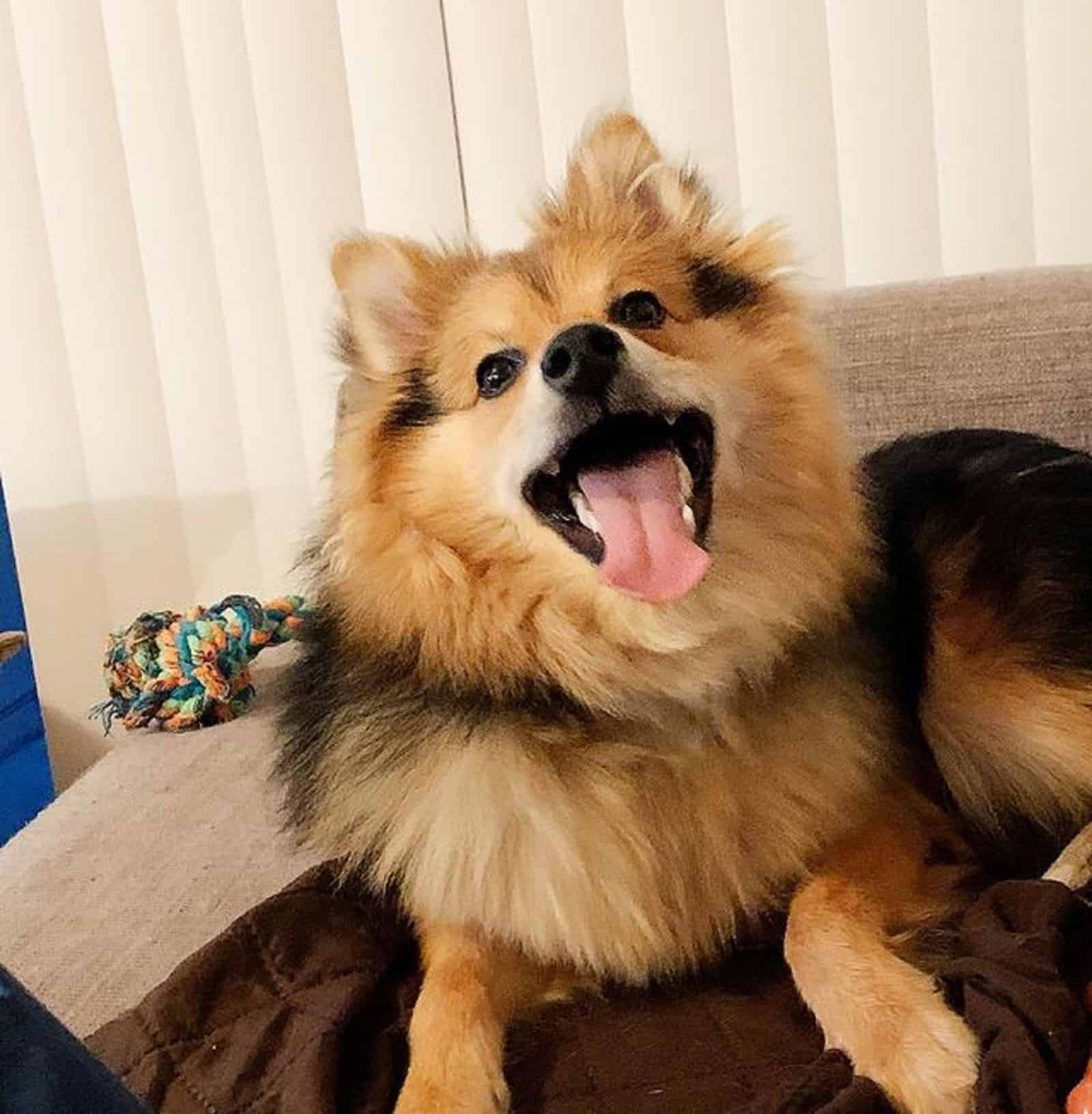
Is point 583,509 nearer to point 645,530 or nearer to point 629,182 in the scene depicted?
point 645,530

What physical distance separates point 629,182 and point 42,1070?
1159 millimetres

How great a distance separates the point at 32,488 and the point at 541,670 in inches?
64.8

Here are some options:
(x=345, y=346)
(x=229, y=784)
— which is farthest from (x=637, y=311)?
(x=229, y=784)

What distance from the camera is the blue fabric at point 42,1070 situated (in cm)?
65

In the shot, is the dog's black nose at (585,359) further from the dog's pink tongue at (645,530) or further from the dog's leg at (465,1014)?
the dog's leg at (465,1014)

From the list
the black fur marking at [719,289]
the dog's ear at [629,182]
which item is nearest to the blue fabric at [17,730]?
the dog's ear at [629,182]

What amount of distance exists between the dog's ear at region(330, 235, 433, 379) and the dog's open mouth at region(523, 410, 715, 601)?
0.25 m

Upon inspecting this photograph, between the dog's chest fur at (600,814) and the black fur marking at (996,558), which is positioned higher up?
the black fur marking at (996,558)

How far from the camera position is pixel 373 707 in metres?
1.40

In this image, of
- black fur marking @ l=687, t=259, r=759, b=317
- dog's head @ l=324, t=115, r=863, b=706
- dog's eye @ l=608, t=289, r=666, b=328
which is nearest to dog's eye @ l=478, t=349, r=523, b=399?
dog's head @ l=324, t=115, r=863, b=706

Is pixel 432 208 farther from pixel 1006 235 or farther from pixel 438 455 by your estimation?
pixel 438 455

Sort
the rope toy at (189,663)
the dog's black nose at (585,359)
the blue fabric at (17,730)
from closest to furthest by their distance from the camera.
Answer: the dog's black nose at (585,359)
the rope toy at (189,663)
the blue fabric at (17,730)

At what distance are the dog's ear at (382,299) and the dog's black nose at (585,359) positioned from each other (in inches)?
10.0

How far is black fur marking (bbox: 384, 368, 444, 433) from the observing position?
1453 millimetres
